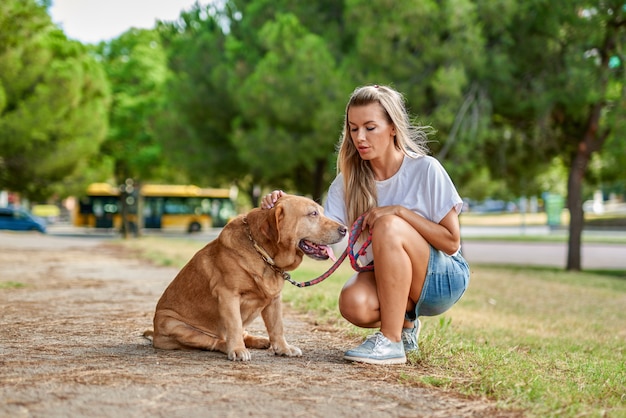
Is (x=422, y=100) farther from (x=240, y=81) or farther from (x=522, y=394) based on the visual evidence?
(x=522, y=394)

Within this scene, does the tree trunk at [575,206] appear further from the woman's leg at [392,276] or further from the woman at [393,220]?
the woman's leg at [392,276]

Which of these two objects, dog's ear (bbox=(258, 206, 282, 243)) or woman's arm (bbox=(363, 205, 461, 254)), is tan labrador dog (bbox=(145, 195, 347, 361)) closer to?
A: dog's ear (bbox=(258, 206, 282, 243))

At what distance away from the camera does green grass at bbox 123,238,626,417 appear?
12.1ft

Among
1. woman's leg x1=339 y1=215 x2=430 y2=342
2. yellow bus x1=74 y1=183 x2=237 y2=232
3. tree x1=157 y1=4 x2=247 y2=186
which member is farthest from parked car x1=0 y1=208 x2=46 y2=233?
woman's leg x1=339 y1=215 x2=430 y2=342

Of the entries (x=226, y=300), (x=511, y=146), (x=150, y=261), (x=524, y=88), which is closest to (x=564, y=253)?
(x=511, y=146)

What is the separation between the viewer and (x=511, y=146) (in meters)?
20.4

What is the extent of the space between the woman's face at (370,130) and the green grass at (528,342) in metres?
1.30

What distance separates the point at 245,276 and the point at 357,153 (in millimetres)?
1109

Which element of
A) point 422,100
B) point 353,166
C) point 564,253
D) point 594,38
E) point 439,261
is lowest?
point 564,253

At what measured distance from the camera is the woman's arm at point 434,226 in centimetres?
439

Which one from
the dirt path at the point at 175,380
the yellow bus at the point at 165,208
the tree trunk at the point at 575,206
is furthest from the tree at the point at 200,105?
the dirt path at the point at 175,380

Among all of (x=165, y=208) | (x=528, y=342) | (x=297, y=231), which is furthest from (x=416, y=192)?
(x=165, y=208)

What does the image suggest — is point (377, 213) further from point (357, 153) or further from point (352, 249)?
point (357, 153)

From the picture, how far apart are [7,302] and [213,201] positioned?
39.7 metres
